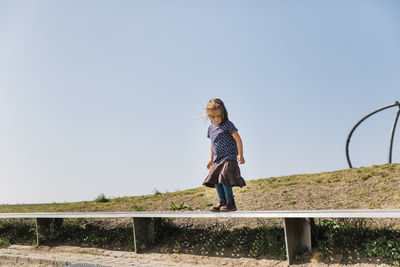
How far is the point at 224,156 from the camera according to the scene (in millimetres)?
6180

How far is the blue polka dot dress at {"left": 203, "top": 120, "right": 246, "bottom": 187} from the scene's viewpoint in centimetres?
605

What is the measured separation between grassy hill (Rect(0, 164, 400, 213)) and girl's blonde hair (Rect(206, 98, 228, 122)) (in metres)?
2.44

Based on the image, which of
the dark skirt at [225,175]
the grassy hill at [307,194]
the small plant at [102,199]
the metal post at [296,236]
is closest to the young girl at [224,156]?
the dark skirt at [225,175]

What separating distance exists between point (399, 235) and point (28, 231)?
25.0 feet

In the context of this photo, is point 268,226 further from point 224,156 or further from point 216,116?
point 216,116

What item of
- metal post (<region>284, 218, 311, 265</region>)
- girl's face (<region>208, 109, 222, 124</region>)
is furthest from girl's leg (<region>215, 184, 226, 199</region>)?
metal post (<region>284, 218, 311, 265</region>)

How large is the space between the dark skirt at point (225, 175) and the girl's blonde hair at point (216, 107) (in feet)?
2.32

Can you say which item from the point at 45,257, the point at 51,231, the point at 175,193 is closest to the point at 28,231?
the point at 51,231

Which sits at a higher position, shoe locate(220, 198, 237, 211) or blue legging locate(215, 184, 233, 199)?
blue legging locate(215, 184, 233, 199)

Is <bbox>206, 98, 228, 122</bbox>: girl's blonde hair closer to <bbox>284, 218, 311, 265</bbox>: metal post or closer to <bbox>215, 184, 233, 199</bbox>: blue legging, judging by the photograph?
<bbox>215, 184, 233, 199</bbox>: blue legging

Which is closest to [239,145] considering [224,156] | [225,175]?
[224,156]

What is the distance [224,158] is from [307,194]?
9.70 ft

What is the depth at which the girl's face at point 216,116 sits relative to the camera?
20.4ft

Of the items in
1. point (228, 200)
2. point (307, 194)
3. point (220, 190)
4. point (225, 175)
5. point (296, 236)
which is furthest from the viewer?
point (307, 194)
